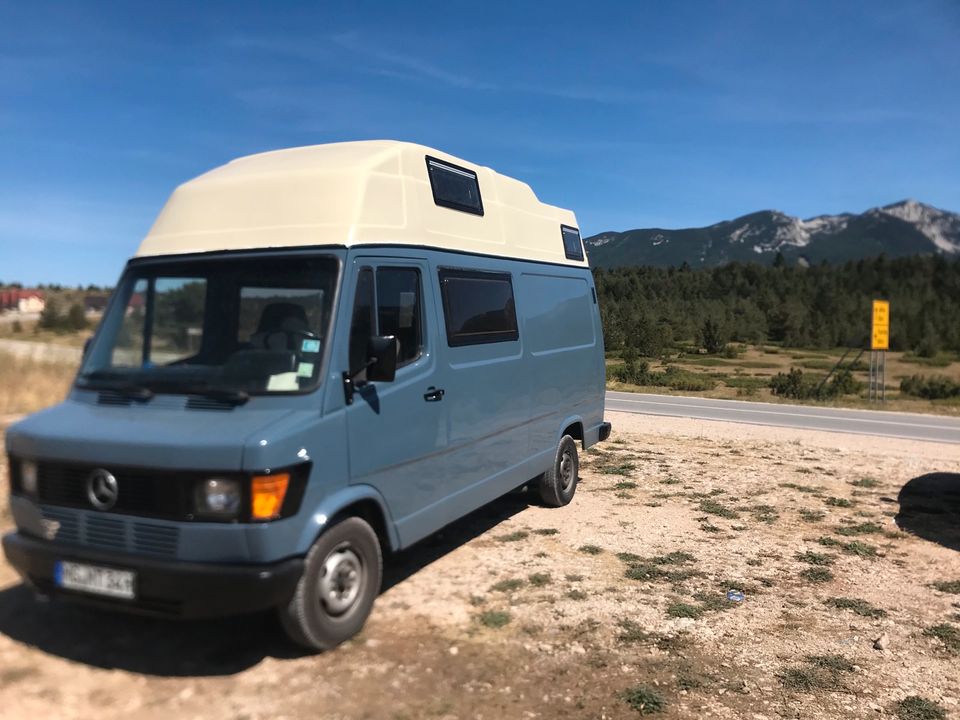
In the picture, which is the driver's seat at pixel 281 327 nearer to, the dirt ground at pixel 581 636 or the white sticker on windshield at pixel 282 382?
the white sticker on windshield at pixel 282 382

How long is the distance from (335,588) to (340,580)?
54mm

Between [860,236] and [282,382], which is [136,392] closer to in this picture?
[282,382]

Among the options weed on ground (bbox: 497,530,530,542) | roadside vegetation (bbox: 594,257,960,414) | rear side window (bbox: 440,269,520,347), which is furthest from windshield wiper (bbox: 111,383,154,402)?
roadside vegetation (bbox: 594,257,960,414)

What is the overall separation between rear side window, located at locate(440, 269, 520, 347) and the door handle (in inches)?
17.4

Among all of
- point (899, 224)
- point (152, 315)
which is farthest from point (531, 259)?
point (899, 224)

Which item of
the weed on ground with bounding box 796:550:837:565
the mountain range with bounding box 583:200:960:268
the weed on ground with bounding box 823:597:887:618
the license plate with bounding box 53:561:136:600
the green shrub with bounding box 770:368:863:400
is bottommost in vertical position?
the green shrub with bounding box 770:368:863:400

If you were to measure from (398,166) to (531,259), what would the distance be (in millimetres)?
2501

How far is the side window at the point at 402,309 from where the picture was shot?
475 centimetres

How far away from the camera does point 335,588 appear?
4254 mm

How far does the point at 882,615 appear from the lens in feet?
16.8

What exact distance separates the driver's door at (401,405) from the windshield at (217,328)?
288 mm

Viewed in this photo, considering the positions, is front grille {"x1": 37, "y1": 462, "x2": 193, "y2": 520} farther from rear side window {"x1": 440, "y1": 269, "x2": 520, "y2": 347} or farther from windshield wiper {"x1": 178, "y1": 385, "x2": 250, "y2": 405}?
rear side window {"x1": 440, "y1": 269, "x2": 520, "y2": 347}

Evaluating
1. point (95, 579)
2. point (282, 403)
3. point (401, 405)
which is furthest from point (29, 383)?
point (282, 403)

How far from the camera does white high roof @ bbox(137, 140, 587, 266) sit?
459 cm
